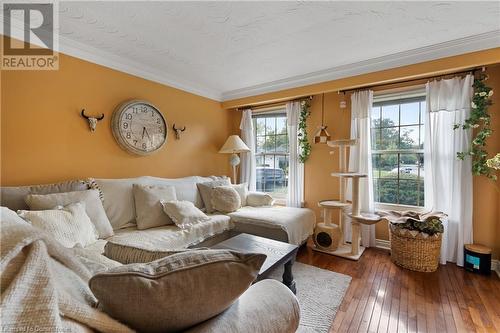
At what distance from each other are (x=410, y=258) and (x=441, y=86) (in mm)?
1971

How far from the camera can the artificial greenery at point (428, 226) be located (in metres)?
2.34

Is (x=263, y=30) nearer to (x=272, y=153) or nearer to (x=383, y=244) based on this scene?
(x=272, y=153)

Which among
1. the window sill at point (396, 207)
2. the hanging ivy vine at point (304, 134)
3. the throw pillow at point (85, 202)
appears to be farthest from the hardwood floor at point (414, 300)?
the throw pillow at point (85, 202)

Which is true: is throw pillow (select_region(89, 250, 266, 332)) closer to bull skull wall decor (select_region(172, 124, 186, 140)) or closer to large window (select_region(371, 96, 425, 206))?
bull skull wall decor (select_region(172, 124, 186, 140))

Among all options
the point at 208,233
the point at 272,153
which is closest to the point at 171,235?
the point at 208,233

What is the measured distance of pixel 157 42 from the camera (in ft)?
7.18

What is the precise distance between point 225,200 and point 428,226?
2.34 m

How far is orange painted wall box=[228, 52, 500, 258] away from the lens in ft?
7.57

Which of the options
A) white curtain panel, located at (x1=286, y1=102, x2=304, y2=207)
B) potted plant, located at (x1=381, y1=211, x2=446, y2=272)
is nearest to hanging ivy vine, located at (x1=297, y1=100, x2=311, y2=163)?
white curtain panel, located at (x1=286, y1=102, x2=304, y2=207)

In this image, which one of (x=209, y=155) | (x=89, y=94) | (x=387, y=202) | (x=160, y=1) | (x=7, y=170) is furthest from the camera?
(x=209, y=155)

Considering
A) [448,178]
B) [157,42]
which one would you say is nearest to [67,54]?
[157,42]

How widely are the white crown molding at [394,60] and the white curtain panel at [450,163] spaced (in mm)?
346

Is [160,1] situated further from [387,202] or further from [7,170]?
[387,202]

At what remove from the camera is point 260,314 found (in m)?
0.73
